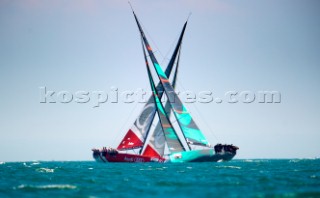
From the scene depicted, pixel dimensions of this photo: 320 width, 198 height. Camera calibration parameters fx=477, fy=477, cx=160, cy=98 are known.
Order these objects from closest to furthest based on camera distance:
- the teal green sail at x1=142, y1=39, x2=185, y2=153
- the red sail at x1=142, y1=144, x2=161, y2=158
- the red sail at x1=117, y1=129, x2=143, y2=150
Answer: the teal green sail at x1=142, y1=39, x2=185, y2=153, the red sail at x1=142, y1=144, x2=161, y2=158, the red sail at x1=117, y1=129, x2=143, y2=150

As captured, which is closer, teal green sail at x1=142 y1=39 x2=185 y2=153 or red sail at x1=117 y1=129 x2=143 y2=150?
teal green sail at x1=142 y1=39 x2=185 y2=153

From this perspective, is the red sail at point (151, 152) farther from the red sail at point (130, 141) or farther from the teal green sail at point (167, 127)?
the teal green sail at point (167, 127)

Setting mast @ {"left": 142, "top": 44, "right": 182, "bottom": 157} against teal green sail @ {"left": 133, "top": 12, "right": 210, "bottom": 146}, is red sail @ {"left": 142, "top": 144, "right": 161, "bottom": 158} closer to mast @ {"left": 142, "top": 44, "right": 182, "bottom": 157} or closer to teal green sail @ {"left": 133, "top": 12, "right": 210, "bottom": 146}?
mast @ {"left": 142, "top": 44, "right": 182, "bottom": 157}

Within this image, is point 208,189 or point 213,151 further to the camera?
point 213,151

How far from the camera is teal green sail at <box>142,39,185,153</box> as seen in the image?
84369mm

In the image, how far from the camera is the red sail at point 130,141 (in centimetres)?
9150

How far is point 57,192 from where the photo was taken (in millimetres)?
33469

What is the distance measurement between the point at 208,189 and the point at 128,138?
58062 millimetres

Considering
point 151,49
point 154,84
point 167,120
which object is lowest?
point 167,120

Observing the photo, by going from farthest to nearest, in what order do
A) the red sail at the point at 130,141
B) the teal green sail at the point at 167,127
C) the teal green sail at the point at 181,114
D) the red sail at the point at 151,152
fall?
the red sail at the point at 130,141, the red sail at the point at 151,152, the teal green sail at the point at 181,114, the teal green sail at the point at 167,127

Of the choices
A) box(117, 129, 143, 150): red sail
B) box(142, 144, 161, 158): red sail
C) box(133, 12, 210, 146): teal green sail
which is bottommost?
box(142, 144, 161, 158): red sail

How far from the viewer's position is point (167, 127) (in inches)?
3356

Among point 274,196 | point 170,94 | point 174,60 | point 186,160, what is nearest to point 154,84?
point 170,94

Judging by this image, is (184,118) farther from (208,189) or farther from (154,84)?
(208,189)
